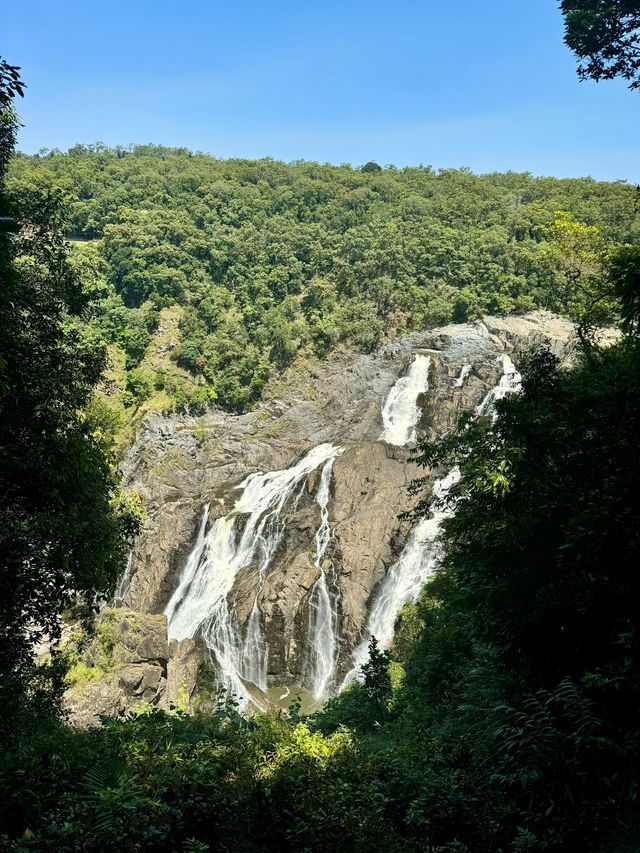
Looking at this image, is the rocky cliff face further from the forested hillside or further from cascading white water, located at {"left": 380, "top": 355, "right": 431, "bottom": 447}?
the forested hillside

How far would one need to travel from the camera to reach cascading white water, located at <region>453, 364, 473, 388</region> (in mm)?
34156

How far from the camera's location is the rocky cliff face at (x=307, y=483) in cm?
2233

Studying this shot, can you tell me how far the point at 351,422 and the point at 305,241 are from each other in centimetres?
2409

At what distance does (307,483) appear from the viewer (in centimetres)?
2767

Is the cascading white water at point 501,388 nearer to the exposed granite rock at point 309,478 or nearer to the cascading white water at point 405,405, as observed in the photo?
the exposed granite rock at point 309,478

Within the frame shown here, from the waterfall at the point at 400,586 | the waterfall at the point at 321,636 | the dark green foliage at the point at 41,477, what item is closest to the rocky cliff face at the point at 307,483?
the waterfall at the point at 321,636

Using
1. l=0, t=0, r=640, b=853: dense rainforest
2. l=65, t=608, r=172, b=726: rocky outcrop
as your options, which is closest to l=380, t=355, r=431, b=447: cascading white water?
l=65, t=608, r=172, b=726: rocky outcrop

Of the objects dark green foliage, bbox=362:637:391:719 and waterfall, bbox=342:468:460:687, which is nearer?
dark green foliage, bbox=362:637:391:719

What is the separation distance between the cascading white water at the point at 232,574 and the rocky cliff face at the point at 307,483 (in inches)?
7.6

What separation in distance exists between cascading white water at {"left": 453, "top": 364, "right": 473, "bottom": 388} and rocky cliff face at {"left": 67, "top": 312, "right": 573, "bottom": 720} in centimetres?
8

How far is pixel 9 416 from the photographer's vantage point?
7.67 m

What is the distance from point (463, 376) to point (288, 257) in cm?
2364

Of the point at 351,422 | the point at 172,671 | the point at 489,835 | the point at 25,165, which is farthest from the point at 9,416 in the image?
the point at 25,165

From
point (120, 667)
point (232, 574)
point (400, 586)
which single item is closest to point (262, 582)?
point (232, 574)
